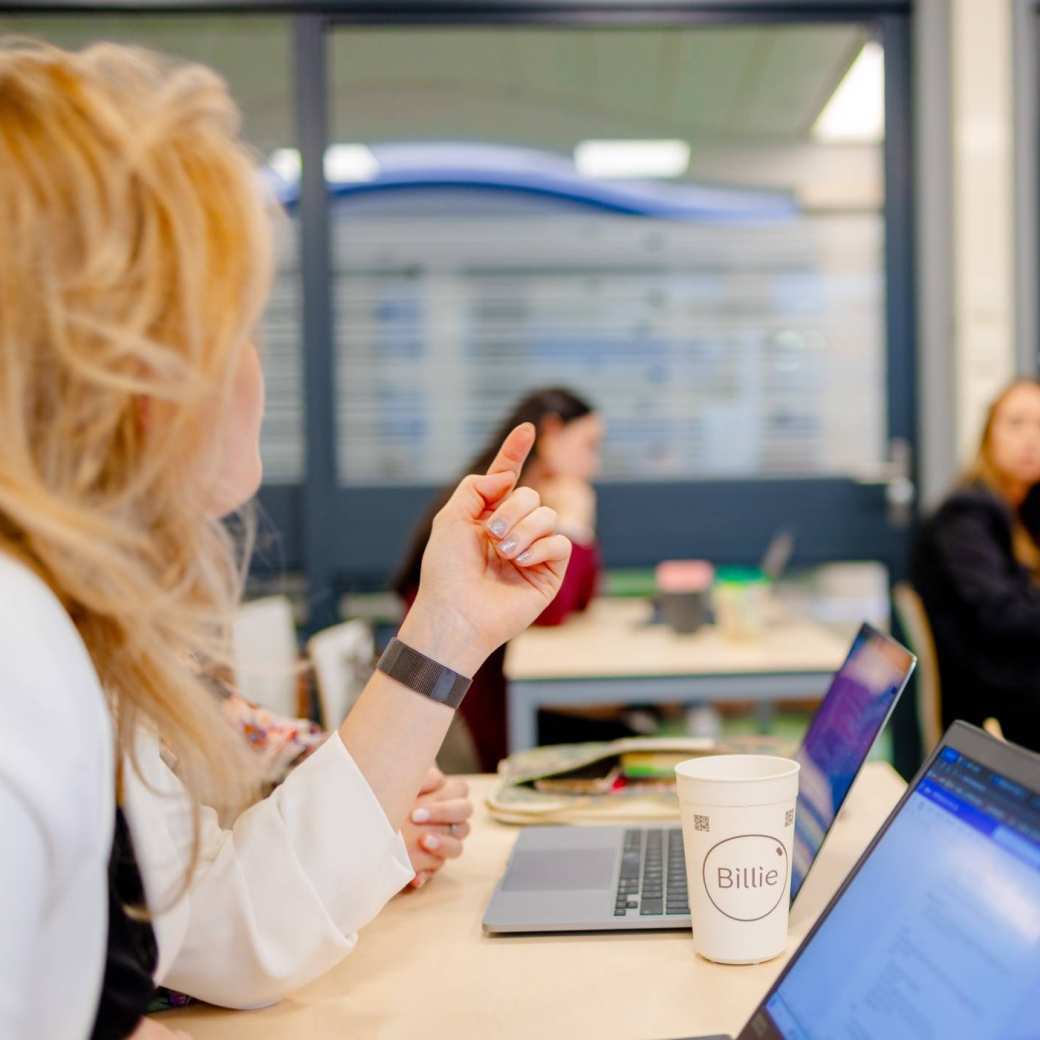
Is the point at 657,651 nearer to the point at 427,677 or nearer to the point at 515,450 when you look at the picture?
the point at 515,450

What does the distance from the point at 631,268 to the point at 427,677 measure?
336cm

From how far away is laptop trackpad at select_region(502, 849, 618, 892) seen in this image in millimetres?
1158

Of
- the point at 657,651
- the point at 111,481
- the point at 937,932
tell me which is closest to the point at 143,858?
the point at 111,481

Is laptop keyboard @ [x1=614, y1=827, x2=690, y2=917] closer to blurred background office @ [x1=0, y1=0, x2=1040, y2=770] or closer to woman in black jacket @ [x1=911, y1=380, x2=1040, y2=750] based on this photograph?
woman in black jacket @ [x1=911, y1=380, x2=1040, y2=750]

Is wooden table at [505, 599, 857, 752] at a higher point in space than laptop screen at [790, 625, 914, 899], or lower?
lower

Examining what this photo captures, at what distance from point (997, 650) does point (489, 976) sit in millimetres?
2428

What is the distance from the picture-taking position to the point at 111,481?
0.67 meters

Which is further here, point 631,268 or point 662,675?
point 631,268

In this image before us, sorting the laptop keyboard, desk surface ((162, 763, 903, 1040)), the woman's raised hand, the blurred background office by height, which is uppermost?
the blurred background office

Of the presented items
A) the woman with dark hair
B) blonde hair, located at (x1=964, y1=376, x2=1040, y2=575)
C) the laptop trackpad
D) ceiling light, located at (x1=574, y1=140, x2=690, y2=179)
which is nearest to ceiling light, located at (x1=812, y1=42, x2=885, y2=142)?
ceiling light, located at (x1=574, y1=140, x2=690, y2=179)

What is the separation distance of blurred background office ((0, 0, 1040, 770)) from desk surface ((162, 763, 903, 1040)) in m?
2.93

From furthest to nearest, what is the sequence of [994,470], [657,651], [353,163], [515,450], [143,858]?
[353,163]
[994,470]
[657,651]
[515,450]
[143,858]

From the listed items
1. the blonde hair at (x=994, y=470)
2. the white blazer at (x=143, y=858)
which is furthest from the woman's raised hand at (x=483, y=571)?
the blonde hair at (x=994, y=470)

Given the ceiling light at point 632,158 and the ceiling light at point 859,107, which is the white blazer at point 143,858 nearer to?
the ceiling light at point 632,158
